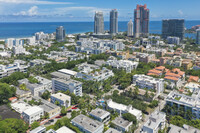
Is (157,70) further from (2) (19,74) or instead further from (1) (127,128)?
(2) (19,74)

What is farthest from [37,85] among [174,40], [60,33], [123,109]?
[174,40]

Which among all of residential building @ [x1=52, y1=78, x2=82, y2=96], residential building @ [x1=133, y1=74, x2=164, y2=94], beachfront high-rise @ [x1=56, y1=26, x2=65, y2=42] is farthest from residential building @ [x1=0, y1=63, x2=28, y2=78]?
beachfront high-rise @ [x1=56, y1=26, x2=65, y2=42]

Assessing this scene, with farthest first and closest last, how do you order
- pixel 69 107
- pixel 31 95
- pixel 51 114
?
pixel 31 95 → pixel 69 107 → pixel 51 114

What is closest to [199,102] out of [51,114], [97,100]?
[97,100]

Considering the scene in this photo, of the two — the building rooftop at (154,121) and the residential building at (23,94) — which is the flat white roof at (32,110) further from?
the building rooftop at (154,121)

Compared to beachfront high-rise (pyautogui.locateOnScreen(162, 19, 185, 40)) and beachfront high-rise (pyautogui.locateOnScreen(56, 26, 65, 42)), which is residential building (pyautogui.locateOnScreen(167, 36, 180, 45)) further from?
beachfront high-rise (pyautogui.locateOnScreen(56, 26, 65, 42))
